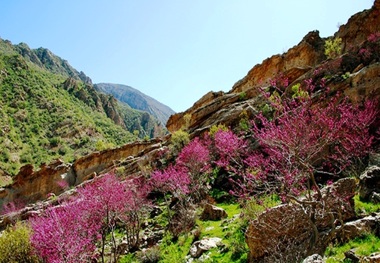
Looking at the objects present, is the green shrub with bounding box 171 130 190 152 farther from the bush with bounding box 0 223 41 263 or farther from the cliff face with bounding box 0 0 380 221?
the bush with bounding box 0 223 41 263

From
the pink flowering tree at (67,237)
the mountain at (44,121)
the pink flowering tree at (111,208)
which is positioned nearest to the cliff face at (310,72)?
the pink flowering tree at (111,208)

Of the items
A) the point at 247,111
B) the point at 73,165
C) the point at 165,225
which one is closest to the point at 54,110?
the point at 73,165

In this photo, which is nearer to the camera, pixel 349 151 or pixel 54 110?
pixel 349 151

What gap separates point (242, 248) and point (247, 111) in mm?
26917

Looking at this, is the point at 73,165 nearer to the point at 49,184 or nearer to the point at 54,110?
the point at 49,184

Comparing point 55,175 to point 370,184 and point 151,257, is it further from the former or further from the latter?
point 370,184

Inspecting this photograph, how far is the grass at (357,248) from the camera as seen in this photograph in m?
7.91

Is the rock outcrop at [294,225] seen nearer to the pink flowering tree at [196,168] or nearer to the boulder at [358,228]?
the boulder at [358,228]

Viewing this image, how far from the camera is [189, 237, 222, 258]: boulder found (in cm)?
1404

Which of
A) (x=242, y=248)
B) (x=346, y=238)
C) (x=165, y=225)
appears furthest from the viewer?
(x=165, y=225)

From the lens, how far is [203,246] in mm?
14258

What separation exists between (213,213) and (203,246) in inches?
223

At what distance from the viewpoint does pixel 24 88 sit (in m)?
97.6

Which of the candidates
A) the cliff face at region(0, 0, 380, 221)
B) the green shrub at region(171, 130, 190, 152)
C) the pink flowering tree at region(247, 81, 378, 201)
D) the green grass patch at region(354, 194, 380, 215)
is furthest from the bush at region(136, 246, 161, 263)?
the green shrub at region(171, 130, 190, 152)
